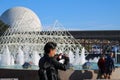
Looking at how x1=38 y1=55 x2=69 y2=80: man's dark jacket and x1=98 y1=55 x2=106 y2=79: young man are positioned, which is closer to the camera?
x1=38 y1=55 x2=69 y2=80: man's dark jacket

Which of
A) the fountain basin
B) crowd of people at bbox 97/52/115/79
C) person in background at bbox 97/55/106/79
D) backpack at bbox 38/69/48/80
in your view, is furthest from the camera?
the fountain basin

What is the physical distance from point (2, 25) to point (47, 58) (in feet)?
278

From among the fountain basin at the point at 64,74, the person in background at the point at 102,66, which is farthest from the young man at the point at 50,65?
the fountain basin at the point at 64,74

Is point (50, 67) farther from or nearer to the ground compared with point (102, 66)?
farther from the ground

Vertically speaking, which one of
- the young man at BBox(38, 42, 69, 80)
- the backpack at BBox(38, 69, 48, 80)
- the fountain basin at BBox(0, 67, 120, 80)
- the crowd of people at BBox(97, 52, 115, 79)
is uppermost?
the young man at BBox(38, 42, 69, 80)

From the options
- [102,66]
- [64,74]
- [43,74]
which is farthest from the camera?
[64,74]

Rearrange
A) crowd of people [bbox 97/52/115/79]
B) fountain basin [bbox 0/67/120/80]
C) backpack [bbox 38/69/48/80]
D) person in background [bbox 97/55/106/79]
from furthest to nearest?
fountain basin [bbox 0/67/120/80] < person in background [bbox 97/55/106/79] < crowd of people [bbox 97/52/115/79] < backpack [bbox 38/69/48/80]

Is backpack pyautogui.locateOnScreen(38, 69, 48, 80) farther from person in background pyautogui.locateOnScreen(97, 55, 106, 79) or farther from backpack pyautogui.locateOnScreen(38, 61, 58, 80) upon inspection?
person in background pyautogui.locateOnScreen(97, 55, 106, 79)

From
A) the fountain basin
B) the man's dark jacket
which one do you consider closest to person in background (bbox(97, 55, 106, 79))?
the fountain basin

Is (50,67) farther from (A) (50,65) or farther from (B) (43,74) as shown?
(B) (43,74)

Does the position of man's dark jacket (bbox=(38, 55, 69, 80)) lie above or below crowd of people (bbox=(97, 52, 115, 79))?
above

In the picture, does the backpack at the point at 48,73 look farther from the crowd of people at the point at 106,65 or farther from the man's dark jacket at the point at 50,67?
the crowd of people at the point at 106,65

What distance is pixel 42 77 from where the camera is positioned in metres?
6.36

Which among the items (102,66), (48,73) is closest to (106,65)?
(102,66)
